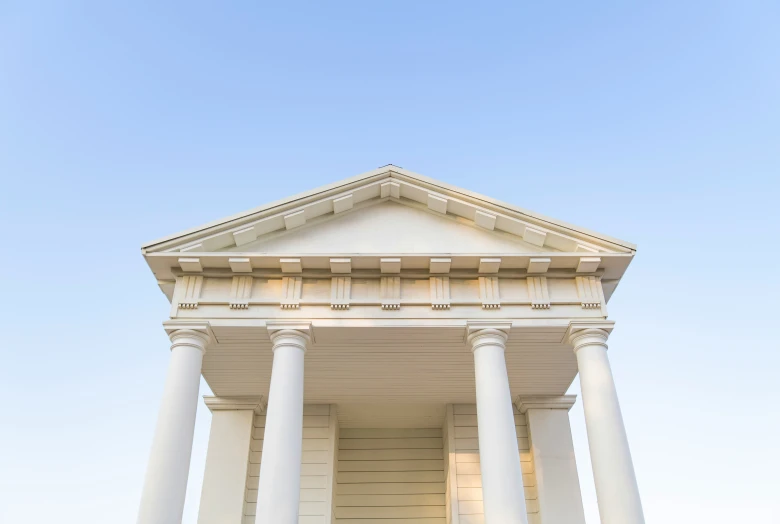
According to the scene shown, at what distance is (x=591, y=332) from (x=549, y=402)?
4.69 m

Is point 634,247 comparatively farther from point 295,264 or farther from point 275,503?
point 275,503

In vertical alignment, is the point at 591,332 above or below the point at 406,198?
below

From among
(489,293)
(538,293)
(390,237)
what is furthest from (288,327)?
(538,293)

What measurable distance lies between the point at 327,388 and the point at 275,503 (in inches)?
227

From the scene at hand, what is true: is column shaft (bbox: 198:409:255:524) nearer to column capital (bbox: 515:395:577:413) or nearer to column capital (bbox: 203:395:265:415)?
→ column capital (bbox: 203:395:265:415)

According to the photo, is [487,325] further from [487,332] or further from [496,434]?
[496,434]

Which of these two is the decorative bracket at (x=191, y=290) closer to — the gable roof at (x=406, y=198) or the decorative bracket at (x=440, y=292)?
the gable roof at (x=406, y=198)

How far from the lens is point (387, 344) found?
16.3 meters

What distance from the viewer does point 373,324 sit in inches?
605

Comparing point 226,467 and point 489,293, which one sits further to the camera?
point 226,467

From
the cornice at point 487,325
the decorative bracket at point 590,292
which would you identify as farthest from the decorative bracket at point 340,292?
the decorative bracket at point 590,292

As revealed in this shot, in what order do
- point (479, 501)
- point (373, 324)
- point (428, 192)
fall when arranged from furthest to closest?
point (479, 501) → point (428, 192) → point (373, 324)

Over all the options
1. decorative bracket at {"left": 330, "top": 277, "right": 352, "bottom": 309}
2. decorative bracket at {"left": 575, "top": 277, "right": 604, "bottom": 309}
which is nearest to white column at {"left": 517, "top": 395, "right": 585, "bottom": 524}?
decorative bracket at {"left": 575, "top": 277, "right": 604, "bottom": 309}

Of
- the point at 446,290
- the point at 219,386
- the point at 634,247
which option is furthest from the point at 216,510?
the point at 634,247
